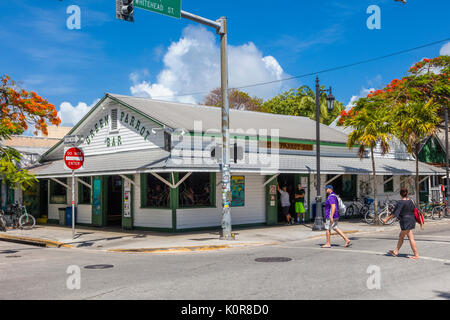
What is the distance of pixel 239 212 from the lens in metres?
19.5

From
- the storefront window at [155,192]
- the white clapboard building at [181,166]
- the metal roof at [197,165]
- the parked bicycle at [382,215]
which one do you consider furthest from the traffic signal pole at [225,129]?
the parked bicycle at [382,215]

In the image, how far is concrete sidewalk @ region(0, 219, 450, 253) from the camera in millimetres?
14140

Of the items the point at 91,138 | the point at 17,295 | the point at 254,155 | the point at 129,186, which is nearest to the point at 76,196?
the point at 91,138

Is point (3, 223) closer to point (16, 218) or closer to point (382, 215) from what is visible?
point (16, 218)

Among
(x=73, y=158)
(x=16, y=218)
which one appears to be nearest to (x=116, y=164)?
(x=73, y=158)

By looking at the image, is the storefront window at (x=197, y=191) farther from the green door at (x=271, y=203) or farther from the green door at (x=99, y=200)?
the green door at (x=99, y=200)

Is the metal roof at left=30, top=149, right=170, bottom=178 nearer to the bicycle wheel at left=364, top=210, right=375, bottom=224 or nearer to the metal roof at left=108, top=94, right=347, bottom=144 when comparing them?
the metal roof at left=108, top=94, right=347, bottom=144

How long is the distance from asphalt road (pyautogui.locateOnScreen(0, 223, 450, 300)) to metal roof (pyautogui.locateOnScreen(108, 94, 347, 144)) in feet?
23.5

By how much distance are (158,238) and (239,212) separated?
4515 millimetres

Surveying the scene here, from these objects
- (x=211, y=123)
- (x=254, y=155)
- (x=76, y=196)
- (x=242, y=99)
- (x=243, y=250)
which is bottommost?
(x=243, y=250)

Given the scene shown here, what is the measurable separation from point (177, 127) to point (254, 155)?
3.70 metres

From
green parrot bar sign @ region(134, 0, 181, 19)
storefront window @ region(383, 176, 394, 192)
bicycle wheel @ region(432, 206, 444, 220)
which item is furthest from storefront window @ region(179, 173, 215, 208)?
bicycle wheel @ region(432, 206, 444, 220)
